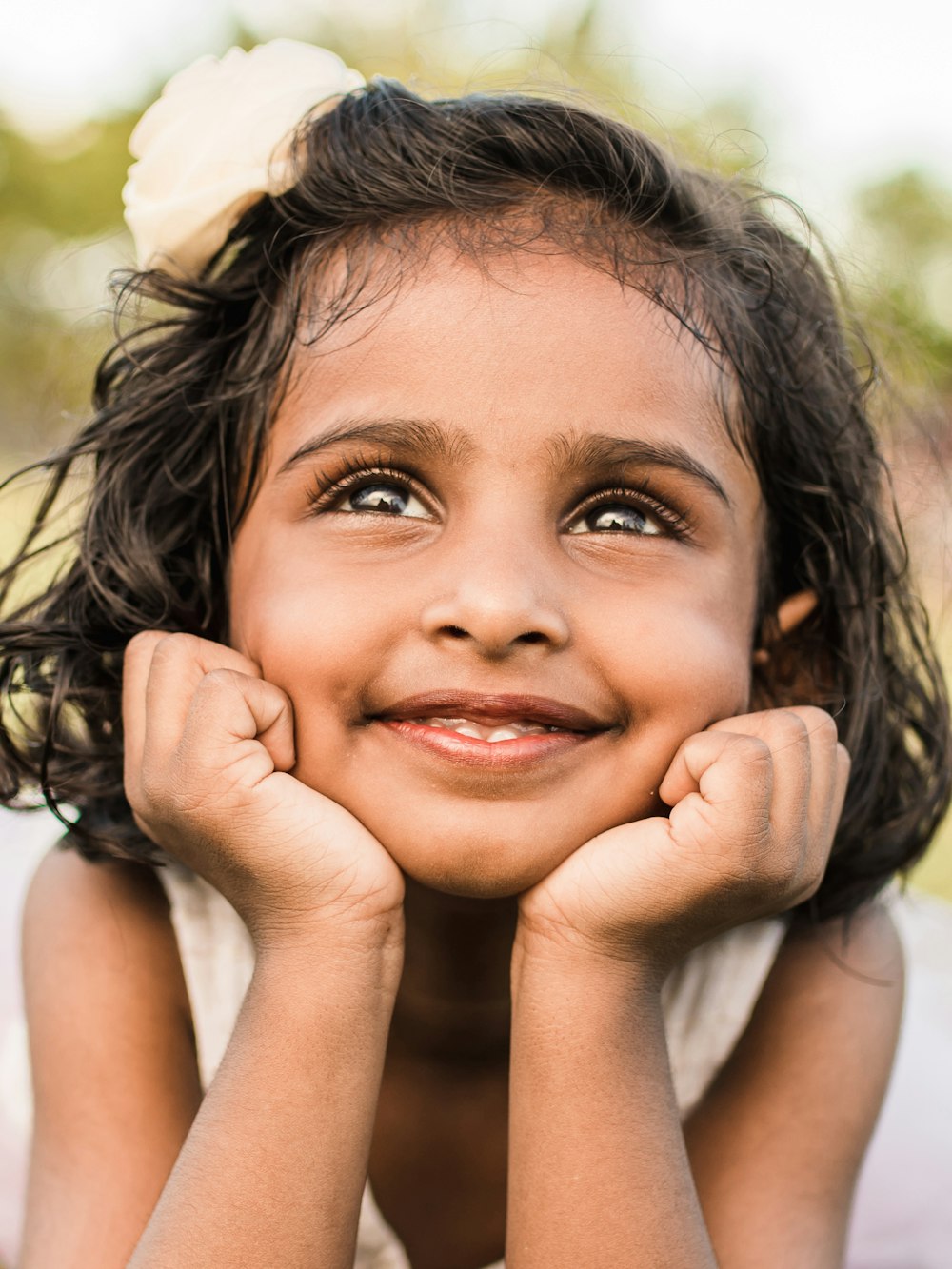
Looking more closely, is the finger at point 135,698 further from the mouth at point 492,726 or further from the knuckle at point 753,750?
the knuckle at point 753,750

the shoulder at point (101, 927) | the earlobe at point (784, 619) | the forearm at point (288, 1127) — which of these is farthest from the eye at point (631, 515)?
the shoulder at point (101, 927)

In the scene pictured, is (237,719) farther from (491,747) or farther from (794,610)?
(794,610)

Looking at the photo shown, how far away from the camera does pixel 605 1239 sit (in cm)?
162

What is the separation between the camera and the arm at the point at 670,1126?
165cm

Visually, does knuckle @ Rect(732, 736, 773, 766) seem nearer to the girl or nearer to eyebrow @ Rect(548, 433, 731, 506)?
the girl

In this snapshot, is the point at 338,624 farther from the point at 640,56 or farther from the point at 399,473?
the point at 640,56

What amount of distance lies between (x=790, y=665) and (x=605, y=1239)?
1.21m


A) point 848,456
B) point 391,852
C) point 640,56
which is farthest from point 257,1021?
point 640,56

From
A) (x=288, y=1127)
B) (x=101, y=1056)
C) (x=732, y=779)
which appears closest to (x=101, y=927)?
(x=101, y=1056)

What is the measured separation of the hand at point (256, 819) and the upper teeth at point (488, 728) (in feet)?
0.68

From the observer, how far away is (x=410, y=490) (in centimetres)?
190

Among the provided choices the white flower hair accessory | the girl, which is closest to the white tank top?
the girl

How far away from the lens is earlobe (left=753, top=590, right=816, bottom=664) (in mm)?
2365

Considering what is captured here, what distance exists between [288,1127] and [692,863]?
0.66 meters
